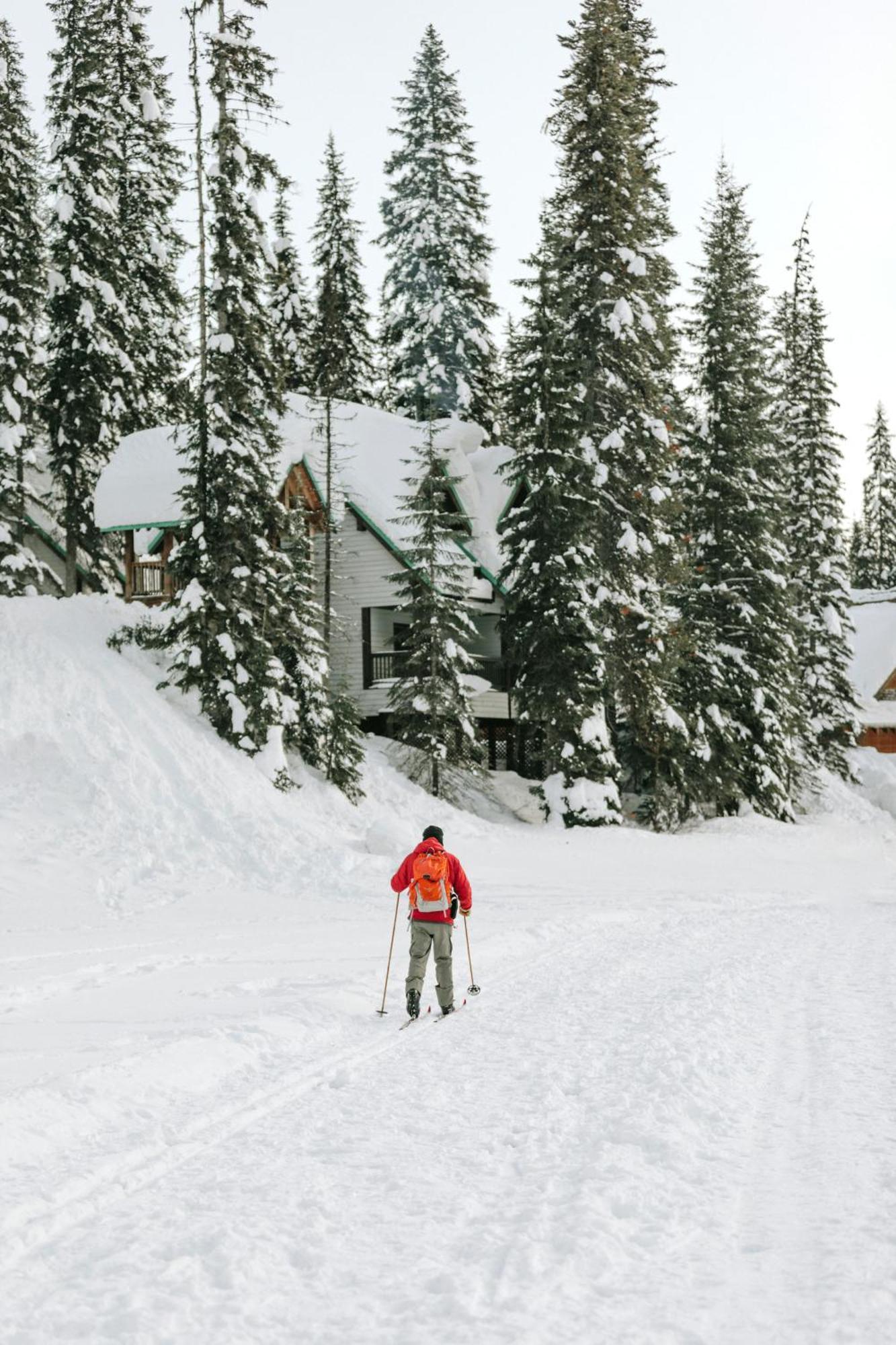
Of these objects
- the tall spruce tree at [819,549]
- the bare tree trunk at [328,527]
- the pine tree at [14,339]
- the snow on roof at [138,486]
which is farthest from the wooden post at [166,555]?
the tall spruce tree at [819,549]

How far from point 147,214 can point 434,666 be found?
19686 mm

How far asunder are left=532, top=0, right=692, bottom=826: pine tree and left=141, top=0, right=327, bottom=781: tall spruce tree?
25.5 ft

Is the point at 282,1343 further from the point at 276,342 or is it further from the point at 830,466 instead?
the point at 830,466

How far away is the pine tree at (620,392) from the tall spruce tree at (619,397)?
0.04 meters

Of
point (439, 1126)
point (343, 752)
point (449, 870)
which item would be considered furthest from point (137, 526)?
point (439, 1126)

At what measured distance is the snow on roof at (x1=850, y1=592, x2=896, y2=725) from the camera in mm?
57688

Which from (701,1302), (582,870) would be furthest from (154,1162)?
(582,870)

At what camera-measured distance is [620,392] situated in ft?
102

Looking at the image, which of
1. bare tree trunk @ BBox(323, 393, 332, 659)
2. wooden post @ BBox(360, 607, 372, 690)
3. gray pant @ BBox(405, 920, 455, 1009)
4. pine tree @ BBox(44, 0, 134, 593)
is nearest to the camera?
gray pant @ BBox(405, 920, 455, 1009)

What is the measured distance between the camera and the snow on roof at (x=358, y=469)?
112ft

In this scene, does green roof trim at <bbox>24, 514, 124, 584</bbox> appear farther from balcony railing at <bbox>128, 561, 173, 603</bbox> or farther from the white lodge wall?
the white lodge wall

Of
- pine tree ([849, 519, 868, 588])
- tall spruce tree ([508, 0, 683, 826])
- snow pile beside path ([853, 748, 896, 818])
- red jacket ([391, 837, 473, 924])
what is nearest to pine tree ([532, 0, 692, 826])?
tall spruce tree ([508, 0, 683, 826])

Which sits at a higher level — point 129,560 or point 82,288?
point 82,288

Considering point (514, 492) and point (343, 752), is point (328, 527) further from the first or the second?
point (343, 752)
